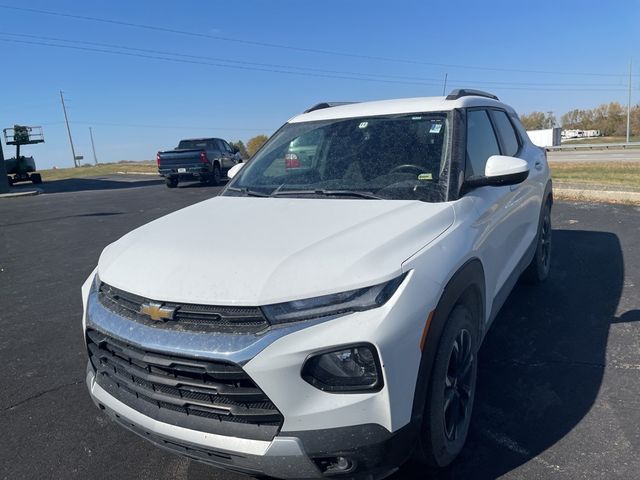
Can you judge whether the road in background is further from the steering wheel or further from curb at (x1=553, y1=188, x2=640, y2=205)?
the steering wheel

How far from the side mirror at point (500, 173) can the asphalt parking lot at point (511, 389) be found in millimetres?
1335

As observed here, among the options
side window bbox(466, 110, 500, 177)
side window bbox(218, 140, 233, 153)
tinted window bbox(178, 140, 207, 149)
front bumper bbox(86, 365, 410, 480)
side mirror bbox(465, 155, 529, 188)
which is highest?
tinted window bbox(178, 140, 207, 149)

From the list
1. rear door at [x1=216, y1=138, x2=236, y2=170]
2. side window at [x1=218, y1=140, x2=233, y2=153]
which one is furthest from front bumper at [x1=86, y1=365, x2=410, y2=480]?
side window at [x1=218, y1=140, x2=233, y2=153]

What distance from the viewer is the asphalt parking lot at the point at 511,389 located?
104 inches

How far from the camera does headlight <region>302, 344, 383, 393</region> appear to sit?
1930mm

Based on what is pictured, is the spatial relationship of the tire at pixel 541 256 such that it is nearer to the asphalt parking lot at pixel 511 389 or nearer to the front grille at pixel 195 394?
the asphalt parking lot at pixel 511 389

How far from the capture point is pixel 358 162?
3363 mm

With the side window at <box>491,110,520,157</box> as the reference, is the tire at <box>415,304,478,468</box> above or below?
below

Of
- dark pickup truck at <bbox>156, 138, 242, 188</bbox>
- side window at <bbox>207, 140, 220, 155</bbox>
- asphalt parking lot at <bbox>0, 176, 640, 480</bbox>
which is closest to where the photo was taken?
asphalt parking lot at <bbox>0, 176, 640, 480</bbox>

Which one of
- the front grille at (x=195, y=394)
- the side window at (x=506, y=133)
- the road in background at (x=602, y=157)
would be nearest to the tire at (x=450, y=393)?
the front grille at (x=195, y=394)

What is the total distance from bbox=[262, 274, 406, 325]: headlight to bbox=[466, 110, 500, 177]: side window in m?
1.43

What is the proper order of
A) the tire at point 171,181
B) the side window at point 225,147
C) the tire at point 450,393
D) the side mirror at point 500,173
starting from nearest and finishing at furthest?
the tire at point 450,393, the side mirror at point 500,173, the tire at point 171,181, the side window at point 225,147

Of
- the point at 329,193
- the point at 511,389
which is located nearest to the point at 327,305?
the point at 329,193

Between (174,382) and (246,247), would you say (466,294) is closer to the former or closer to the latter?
(246,247)
